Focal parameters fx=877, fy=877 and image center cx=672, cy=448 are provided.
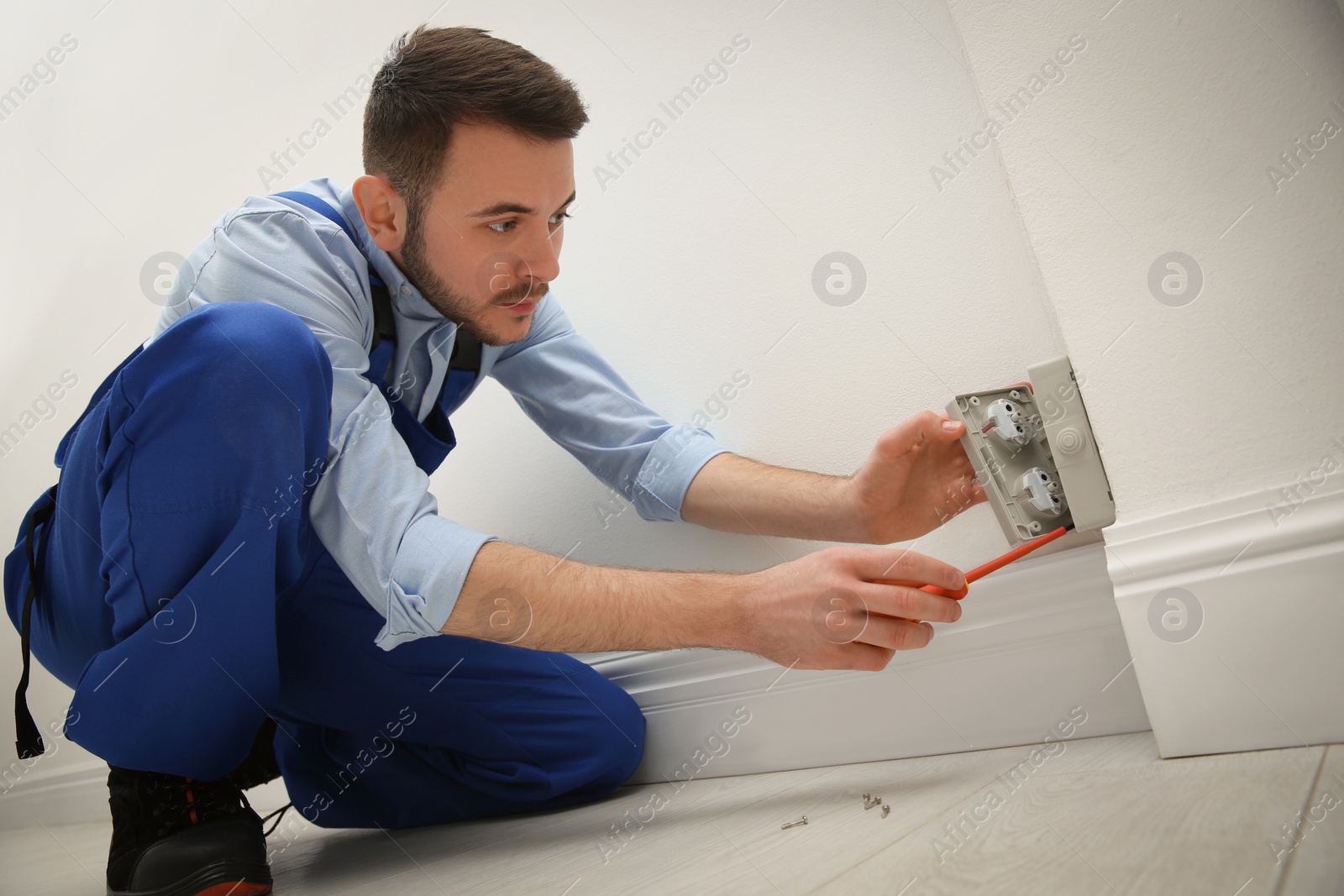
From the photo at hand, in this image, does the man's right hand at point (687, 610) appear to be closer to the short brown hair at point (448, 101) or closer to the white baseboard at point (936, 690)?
the white baseboard at point (936, 690)

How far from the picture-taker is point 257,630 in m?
0.79

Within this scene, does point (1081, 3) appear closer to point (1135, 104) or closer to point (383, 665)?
point (1135, 104)

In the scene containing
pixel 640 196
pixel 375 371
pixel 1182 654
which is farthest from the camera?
pixel 640 196

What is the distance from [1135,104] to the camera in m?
0.68

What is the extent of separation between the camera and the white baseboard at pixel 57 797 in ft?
6.22

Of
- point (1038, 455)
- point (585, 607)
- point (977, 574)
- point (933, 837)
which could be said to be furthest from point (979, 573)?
point (585, 607)

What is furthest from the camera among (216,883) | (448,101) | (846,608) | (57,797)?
(57,797)

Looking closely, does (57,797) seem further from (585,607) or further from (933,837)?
(933,837)

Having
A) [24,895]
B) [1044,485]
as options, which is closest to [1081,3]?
[1044,485]

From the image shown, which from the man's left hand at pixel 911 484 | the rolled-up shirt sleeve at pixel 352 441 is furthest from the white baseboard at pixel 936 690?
the rolled-up shirt sleeve at pixel 352 441

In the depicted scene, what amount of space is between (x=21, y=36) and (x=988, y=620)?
233cm

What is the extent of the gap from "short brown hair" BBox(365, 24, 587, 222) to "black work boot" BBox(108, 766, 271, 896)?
61 cm

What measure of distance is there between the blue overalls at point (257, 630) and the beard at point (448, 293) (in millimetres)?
91

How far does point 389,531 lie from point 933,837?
0.47 meters
